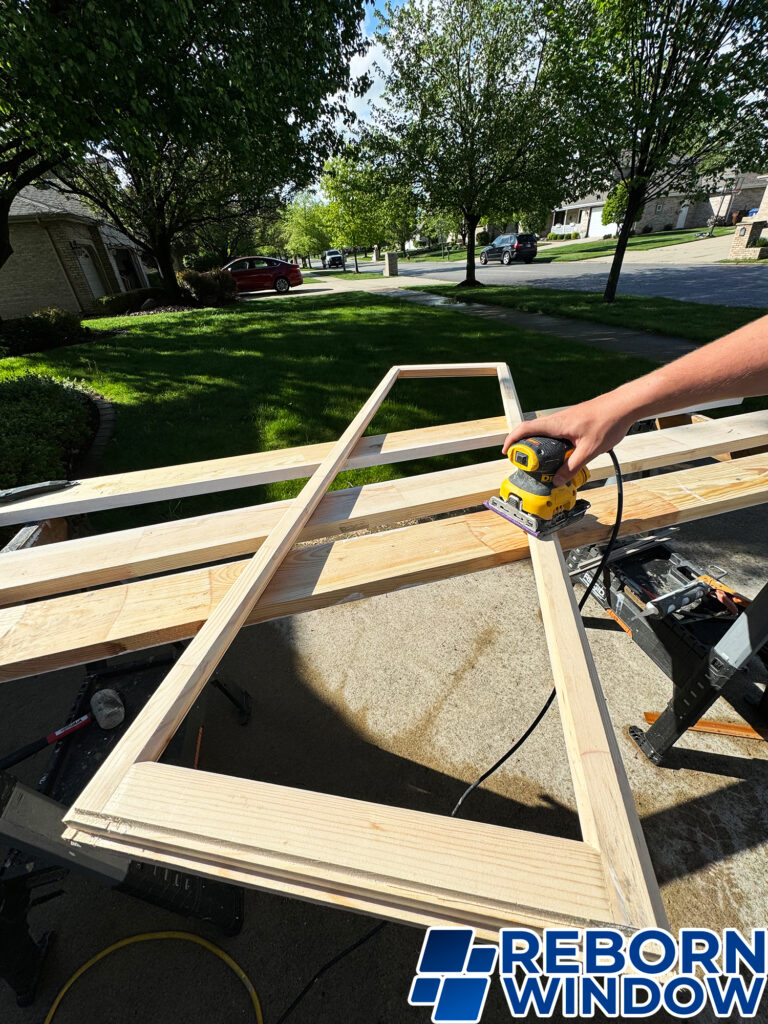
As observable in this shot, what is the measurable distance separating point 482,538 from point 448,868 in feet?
3.63

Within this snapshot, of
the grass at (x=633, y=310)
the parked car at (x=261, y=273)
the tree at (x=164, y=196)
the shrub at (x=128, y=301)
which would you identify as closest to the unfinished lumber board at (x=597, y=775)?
the grass at (x=633, y=310)

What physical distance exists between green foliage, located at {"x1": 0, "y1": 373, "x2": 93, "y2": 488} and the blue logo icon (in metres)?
4.10

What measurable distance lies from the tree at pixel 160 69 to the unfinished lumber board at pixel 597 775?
6411 millimetres

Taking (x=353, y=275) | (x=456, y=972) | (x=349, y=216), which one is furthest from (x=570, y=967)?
(x=349, y=216)

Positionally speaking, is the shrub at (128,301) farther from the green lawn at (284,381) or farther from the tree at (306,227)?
the tree at (306,227)

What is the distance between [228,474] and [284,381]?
4701 millimetres

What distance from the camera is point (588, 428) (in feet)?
4.52

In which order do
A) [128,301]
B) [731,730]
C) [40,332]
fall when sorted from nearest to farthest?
1. [731,730]
2. [40,332]
3. [128,301]

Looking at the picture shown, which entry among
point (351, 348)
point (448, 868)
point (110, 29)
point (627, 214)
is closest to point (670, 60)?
point (627, 214)

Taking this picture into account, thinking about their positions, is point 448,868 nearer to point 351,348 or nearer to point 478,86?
point 351,348

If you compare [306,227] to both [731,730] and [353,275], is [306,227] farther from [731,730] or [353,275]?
[731,730]

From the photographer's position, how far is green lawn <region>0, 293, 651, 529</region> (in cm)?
503

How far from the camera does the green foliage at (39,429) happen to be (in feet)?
12.1

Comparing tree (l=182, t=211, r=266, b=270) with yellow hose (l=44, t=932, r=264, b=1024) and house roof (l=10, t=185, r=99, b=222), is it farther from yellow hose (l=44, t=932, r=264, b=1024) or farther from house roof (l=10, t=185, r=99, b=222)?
yellow hose (l=44, t=932, r=264, b=1024)
